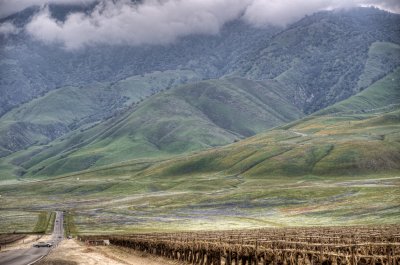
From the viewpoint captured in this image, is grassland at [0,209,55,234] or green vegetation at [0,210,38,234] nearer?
grassland at [0,209,55,234]

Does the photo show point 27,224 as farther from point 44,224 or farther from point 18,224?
point 44,224

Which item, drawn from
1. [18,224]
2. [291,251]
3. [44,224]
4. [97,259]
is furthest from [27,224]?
[291,251]

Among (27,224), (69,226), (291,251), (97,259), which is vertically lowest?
(97,259)

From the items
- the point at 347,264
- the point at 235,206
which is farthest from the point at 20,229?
the point at 347,264

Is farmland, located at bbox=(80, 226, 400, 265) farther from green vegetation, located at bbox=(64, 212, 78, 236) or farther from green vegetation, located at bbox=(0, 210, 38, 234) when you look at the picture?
green vegetation, located at bbox=(0, 210, 38, 234)

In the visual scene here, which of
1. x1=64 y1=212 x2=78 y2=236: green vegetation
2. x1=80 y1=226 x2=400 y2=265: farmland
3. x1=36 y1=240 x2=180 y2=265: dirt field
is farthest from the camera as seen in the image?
x1=64 y1=212 x2=78 y2=236: green vegetation

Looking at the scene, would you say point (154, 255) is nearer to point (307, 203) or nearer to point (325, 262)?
point (325, 262)

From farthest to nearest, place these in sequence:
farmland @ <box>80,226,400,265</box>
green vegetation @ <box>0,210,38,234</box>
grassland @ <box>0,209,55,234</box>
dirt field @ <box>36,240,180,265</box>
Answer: green vegetation @ <box>0,210,38,234</box>
grassland @ <box>0,209,55,234</box>
dirt field @ <box>36,240,180,265</box>
farmland @ <box>80,226,400,265</box>

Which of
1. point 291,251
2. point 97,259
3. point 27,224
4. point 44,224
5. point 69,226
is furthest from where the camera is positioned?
point 27,224

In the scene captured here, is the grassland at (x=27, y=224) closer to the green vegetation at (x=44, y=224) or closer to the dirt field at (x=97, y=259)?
the green vegetation at (x=44, y=224)

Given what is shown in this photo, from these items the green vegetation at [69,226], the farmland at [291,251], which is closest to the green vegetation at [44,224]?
the green vegetation at [69,226]

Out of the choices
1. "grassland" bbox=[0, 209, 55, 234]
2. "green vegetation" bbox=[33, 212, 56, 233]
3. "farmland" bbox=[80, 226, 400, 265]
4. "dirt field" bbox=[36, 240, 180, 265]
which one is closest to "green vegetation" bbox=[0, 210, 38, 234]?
"grassland" bbox=[0, 209, 55, 234]

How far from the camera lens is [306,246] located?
46.5 metres

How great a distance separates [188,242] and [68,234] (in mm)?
85964
